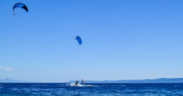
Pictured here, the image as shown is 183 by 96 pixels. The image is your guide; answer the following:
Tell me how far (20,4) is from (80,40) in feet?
32.5

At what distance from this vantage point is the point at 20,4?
22.0 meters

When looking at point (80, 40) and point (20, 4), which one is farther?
point (80, 40)

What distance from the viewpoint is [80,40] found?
30.3 metres
